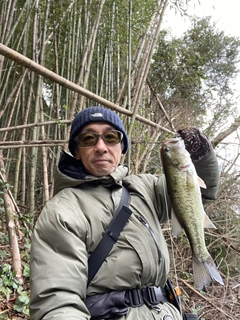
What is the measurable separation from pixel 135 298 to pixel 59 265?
0.37m

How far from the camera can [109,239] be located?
146 centimetres

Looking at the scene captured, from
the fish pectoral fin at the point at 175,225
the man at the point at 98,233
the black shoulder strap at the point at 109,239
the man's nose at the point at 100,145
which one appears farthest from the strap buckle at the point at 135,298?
the man's nose at the point at 100,145

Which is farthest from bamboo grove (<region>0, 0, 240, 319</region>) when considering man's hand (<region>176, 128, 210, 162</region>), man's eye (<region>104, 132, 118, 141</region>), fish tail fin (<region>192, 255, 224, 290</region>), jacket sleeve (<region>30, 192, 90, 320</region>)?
fish tail fin (<region>192, 255, 224, 290</region>)

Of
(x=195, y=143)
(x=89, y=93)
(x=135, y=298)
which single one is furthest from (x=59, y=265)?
(x=89, y=93)

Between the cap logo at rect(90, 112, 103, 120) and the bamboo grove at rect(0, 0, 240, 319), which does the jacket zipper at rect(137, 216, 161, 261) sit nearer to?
the cap logo at rect(90, 112, 103, 120)

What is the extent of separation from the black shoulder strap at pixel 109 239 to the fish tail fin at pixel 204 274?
0.46 m

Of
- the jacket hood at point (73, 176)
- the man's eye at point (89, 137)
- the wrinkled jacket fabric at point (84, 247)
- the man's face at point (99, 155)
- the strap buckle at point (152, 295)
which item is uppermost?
the man's eye at point (89, 137)

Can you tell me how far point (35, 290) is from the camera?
125 centimetres

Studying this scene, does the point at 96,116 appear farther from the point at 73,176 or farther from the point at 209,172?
the point at 209,172

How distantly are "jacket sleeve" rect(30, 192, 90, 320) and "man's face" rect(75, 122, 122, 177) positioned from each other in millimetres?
327

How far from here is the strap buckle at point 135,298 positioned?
1.43 metres

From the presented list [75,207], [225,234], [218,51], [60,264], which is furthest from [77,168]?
[218,51]

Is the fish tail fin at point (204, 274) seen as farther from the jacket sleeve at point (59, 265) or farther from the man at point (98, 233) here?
the jacket sleeve at point (59, 265)

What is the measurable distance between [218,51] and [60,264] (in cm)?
1282
